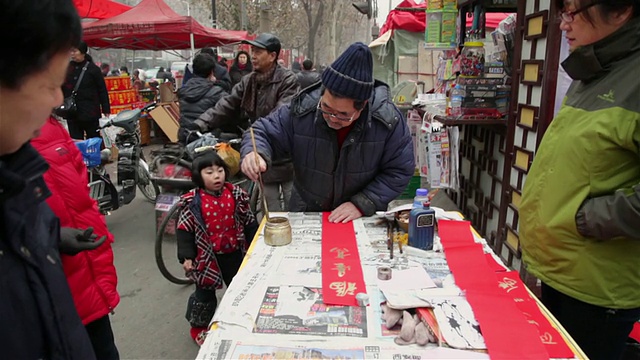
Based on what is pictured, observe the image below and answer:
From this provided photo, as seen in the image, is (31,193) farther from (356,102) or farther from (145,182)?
(145,182)

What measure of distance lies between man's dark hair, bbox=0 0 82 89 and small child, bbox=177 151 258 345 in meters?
1.84

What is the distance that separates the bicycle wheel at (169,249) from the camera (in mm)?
3555

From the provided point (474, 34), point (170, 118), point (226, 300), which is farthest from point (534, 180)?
point (170, 118)

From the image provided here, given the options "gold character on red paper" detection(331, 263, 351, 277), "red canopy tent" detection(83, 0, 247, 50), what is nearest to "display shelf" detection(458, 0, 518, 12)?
"gold character on red paper" detection(331, 263, 351, 277)

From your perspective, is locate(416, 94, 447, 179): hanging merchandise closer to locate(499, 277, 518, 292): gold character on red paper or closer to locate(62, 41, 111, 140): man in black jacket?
locate(499, 277, 518, 292): gold character on red paper

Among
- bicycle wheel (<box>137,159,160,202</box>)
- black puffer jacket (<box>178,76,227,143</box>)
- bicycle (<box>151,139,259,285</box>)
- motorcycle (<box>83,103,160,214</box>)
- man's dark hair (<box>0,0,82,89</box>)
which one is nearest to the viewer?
man's dark hair (<box>0,0,82,89</box>)

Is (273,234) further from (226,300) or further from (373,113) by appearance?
(373,113)

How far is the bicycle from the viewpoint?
370 centimetres

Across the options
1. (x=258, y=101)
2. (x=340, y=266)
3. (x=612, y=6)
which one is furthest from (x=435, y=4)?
(x=340, y=266)

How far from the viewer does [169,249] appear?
Answer: 4.05 metres

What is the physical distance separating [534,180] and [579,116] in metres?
0.32

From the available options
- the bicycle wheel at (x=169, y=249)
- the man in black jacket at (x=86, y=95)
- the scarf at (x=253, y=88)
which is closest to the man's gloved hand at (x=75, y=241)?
the bicycle wheel at (x=169, y=249)

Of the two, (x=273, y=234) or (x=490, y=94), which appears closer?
(x=273, y=234)

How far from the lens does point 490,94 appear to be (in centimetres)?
354
